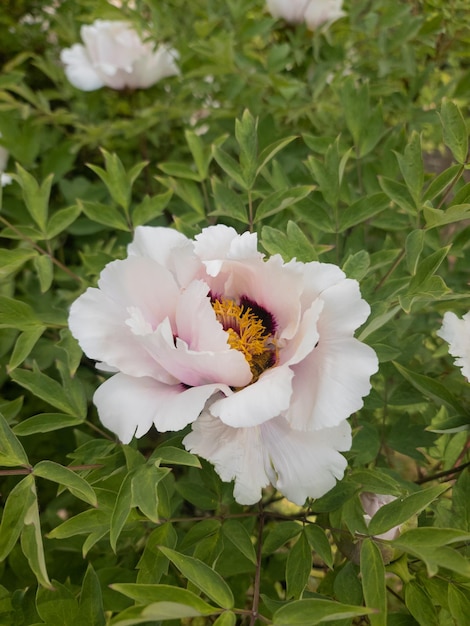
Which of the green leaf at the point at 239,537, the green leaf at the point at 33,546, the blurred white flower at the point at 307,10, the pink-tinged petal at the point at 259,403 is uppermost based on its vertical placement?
the blurred white flower at the point at 307,10

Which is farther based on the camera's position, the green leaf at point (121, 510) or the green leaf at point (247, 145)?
the green leaf at point (247, 145)

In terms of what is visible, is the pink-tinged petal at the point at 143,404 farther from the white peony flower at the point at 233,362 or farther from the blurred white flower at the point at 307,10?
the blurred white flower at the point at 307,10

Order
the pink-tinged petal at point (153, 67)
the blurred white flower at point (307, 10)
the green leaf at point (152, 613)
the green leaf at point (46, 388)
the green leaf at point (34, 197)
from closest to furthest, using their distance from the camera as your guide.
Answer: the green leaf at point (152, 613)
the green leaf at point (46, 388)
the green leaf at point (34, 197)
the blurred white flower at point (307, 10)
the pink-tinged petal at point (153, 67)

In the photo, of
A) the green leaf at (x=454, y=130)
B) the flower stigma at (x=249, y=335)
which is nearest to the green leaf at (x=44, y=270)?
the flower stigma at (x=249, y=335)

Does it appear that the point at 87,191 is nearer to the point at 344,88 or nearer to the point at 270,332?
the point at 344,88

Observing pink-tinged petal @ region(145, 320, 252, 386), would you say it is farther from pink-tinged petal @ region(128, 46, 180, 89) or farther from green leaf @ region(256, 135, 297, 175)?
pink-tinged petal @ region(128, 46, 180, 89)

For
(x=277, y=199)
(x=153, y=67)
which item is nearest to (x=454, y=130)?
(x=277, y=199)

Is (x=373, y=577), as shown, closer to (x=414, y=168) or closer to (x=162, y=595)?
(x=162, y=595)
